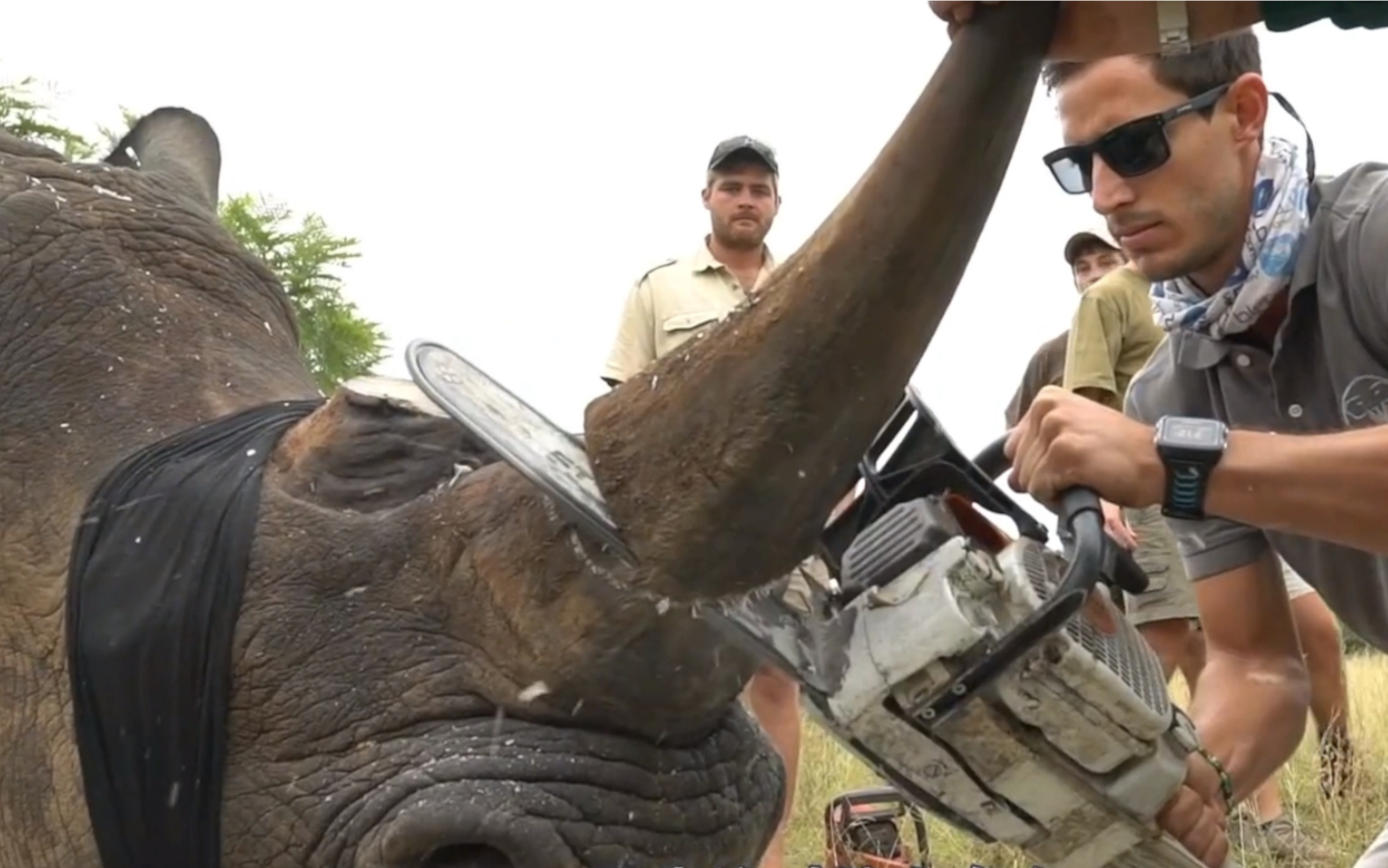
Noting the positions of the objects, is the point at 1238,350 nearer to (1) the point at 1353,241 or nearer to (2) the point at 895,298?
(1) the point at 1353,241

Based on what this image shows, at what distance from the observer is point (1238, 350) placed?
11.8 feet

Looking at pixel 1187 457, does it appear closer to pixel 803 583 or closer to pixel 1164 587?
pixel 803 583

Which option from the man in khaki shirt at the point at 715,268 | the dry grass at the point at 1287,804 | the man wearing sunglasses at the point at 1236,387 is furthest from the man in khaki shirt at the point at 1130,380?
the man wearing sunglasses at the point at 1236,387

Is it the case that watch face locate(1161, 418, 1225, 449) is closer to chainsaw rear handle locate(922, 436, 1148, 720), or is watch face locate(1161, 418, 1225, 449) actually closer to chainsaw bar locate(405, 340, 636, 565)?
chainsaw rear handle locate(922, 436, 1148, 720)

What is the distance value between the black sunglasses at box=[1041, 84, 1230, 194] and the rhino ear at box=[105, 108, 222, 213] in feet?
5.00

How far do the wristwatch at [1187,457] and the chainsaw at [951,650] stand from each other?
48 centimetres

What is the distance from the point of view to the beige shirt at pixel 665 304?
6242 millimetres

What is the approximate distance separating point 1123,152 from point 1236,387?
0.63 m

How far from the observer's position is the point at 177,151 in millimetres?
3848

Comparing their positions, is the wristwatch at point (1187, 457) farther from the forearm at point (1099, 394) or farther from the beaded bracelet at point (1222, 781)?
the forearm at point (1099, 394)

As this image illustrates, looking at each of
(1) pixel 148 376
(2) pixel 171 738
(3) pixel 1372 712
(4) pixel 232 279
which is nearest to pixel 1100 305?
(3) pixel 1372 712

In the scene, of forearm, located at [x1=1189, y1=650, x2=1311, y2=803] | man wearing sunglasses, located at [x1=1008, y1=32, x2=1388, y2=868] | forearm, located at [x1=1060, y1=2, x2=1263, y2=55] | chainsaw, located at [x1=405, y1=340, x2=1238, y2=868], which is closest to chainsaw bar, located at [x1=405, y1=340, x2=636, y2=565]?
chainsaw, located at [x1=405, y1=340, x2=1238, y2=868]

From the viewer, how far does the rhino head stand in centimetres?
183

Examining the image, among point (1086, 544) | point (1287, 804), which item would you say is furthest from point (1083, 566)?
point (1287, 804)
